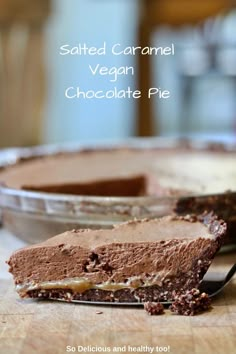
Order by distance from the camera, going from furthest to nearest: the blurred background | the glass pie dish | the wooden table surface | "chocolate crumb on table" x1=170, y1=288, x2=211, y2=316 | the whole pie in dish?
the blurred background, the whole pie in dish, the glass pie dish, "chocolate crumb on table" x1=170, y1=288, x2=211, y2=316, the wooden table surface

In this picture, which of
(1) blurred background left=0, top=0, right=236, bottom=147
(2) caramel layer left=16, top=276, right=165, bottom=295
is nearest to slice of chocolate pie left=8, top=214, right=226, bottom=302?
(2) caramel layer left=16, top=276, right=165, bottom=295

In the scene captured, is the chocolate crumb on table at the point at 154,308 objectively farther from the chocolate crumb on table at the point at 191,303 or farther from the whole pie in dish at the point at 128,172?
the whole pie in dish at the point at 128,172

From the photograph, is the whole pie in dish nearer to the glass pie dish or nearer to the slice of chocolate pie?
the glass pie dish

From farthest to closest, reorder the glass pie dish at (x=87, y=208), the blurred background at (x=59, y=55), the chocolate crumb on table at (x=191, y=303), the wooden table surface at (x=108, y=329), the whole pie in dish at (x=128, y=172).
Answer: the blurred background at (x=59, y=55) < the whole pie in dish at (x=128, y=172) < the glass pie dish at (x=87, y=208) < the chocolate crumb on table at (x=191, y=303) < the wooden table surface at (x=108, y=329)

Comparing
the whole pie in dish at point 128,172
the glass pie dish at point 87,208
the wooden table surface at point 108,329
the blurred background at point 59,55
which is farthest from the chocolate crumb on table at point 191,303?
the blurred background at point 59,55

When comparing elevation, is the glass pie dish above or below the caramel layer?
above
